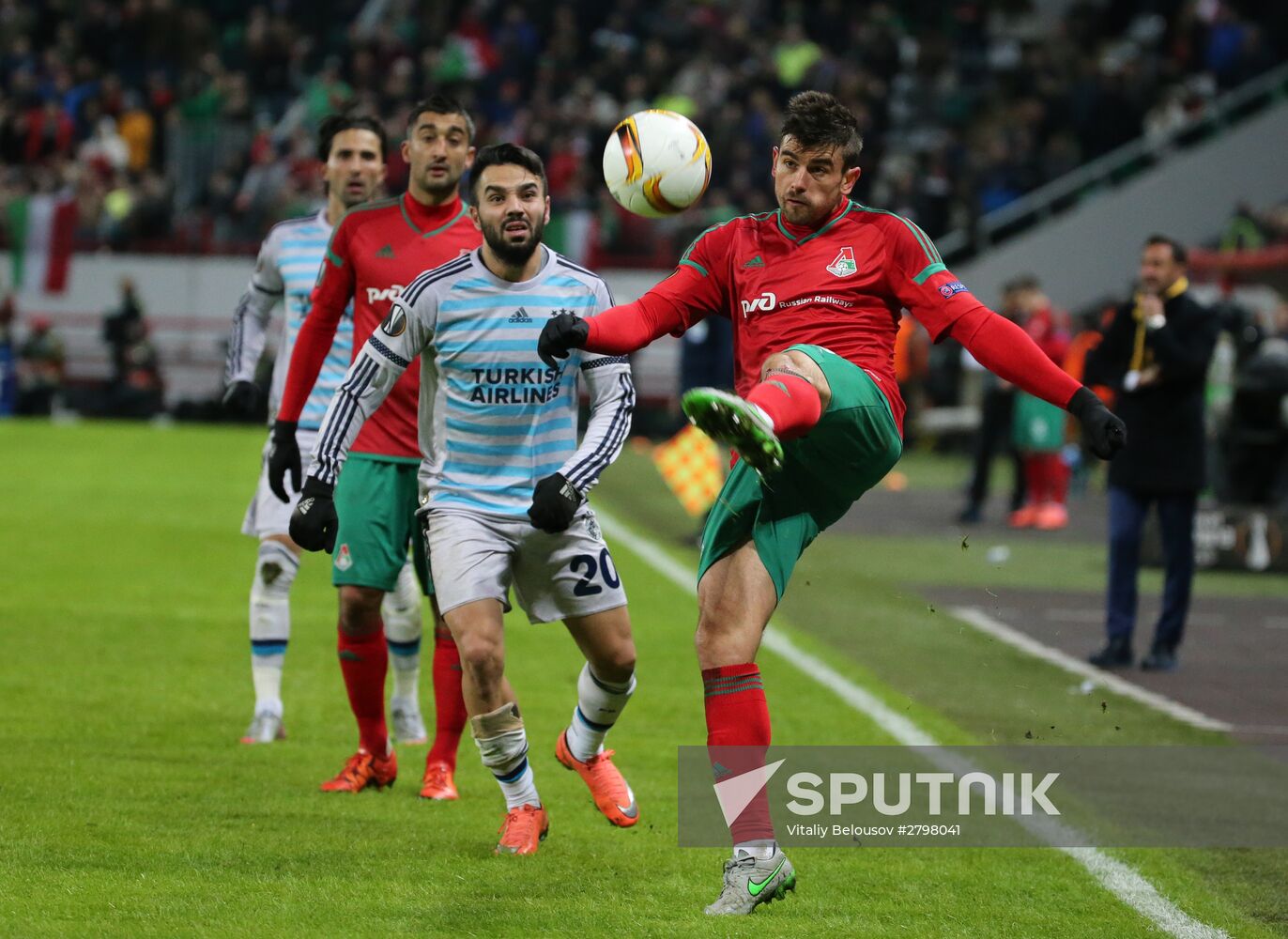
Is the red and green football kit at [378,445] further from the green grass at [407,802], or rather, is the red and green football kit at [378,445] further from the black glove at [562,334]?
the black glove at [562,334]

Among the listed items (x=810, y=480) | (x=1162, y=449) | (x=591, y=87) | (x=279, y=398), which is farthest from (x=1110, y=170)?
(x=810, y=480)

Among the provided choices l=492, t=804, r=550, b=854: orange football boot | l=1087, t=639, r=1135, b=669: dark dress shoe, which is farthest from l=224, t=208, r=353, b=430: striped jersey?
l=1087, t=639, r=1135, b=669: dark dress shoe

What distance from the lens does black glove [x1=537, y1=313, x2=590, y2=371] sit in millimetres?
5469

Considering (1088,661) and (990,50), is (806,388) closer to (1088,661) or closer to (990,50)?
(1088,661)

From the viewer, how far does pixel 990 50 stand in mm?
33250

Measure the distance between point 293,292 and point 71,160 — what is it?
26.3 meters

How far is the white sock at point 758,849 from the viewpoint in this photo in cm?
534

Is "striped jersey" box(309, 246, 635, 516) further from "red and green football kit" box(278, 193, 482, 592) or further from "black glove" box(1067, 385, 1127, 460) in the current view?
"black glove" box(1067, 385, 1127, 460)

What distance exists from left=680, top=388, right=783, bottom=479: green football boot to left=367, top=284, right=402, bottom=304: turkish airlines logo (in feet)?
6.69

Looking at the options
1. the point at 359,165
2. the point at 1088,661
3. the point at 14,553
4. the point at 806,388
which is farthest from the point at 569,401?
the point at 14,553

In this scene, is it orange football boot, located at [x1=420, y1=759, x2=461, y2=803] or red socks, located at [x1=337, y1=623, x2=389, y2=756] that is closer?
orange football boot, located at [x1=420, y1=759, x2=461, y2=803]

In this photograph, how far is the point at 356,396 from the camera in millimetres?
6223

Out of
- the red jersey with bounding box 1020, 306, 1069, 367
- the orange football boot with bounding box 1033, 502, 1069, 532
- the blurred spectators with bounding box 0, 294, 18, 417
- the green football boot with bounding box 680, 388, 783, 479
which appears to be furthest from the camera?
the blurred spectators with bounding box 0, 294, 18, 417

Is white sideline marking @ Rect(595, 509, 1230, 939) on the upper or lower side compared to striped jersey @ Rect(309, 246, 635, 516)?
lower
